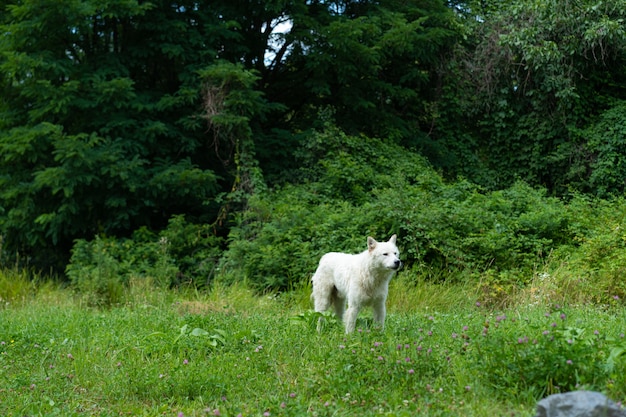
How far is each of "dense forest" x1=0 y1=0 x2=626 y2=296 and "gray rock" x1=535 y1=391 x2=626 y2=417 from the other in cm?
664

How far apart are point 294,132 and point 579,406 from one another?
1258 cm

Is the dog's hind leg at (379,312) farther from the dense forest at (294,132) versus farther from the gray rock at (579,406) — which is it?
the dense forest at (294,132)

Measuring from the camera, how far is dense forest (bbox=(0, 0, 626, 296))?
455 inches

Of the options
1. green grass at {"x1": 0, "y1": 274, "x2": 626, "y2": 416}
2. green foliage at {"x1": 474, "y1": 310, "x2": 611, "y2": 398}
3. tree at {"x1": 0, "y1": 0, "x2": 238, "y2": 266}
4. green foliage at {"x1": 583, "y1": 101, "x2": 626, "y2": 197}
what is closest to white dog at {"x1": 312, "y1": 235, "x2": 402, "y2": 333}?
green grass at {"x1": 0, "y1": 274, "x2": 626, "y2": 416}

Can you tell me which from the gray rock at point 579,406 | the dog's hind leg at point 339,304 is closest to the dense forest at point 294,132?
the dog's hind leg at point 339,304

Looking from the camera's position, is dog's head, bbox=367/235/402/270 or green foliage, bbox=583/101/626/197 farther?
green foliage, bbox=583/101/626/197

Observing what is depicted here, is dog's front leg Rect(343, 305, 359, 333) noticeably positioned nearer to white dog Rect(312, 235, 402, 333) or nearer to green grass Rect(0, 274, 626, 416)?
white dog Rect(312, 235, 402, 333)

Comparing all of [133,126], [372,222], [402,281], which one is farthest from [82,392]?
[133,126]

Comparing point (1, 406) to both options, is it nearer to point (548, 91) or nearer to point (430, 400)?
point (430, 400)

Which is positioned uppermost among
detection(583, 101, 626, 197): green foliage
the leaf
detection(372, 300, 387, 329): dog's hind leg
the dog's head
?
detection(583, 101, 626, 197): green foliage

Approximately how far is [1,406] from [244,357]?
2003 mm

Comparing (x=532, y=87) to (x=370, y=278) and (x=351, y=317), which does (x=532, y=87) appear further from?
(x=351, y=317)

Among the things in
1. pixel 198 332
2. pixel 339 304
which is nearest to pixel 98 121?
pixel 339 304

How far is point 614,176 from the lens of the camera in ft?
47.0
